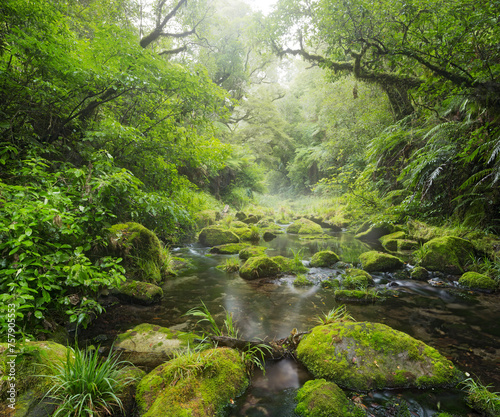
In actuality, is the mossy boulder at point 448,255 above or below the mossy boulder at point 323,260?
above

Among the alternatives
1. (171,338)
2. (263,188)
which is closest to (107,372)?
(171,338)

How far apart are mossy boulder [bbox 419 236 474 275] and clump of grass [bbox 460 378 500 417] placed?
14.1 feet

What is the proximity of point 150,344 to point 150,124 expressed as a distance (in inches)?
164

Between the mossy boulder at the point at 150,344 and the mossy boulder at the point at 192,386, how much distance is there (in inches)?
15.4

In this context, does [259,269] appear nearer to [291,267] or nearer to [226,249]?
[291,267]

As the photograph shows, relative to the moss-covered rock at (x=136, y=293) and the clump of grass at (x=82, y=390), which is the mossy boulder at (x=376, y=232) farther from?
the clump of grass at (x=82, y=390)

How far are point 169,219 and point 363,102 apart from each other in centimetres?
1284

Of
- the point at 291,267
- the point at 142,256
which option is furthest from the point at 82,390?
the point at 291,267

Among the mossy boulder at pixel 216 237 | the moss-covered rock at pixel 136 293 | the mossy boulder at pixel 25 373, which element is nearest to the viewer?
the mossy boulder at pixel 25 373

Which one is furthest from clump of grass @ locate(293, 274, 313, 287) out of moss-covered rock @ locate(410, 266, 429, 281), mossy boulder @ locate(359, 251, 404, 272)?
moss-covered rock @ locate(410, 266, 429, 281)

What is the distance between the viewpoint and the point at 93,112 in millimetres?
5117

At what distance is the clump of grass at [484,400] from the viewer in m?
2.00

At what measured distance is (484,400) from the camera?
81.9 inches

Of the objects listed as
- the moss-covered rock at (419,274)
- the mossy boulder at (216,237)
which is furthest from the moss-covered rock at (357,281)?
the mossy boulder at (216,237)
